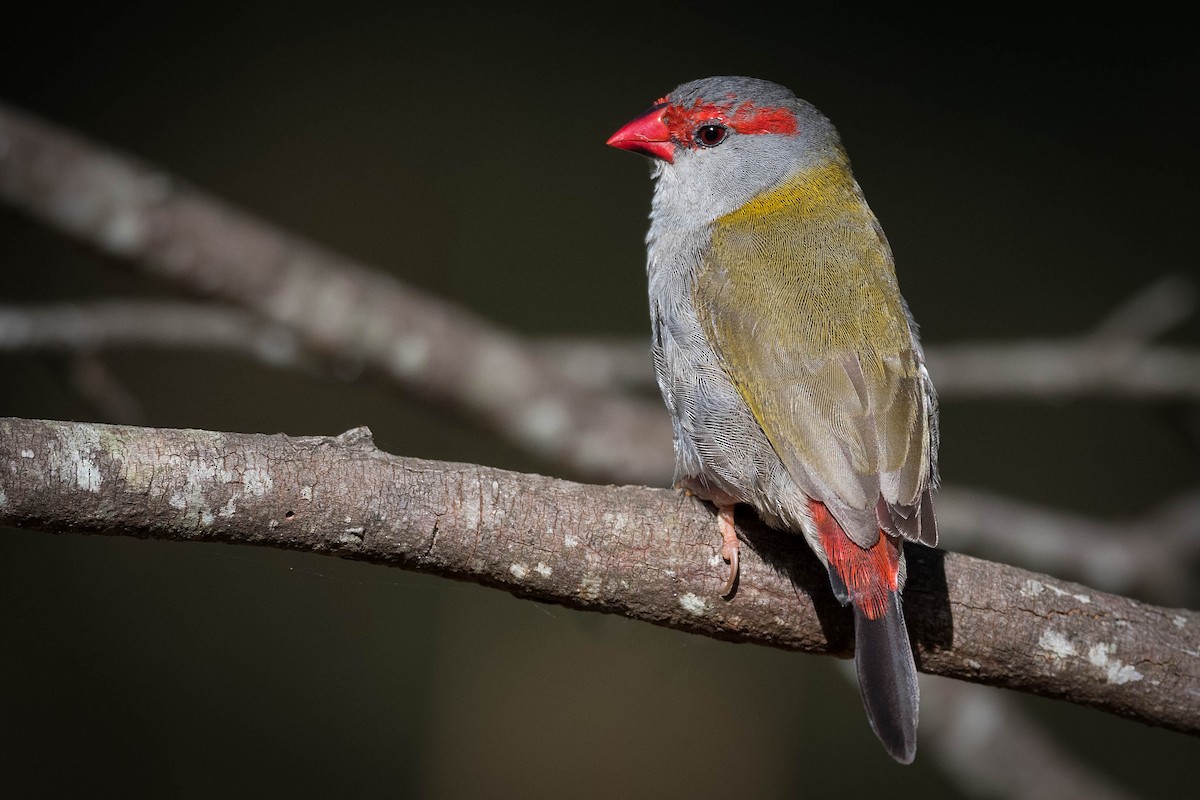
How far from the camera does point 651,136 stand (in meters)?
2.84

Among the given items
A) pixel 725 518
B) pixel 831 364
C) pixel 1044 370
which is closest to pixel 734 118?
pixel 831 364

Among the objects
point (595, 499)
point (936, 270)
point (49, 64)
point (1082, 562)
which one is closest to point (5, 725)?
point (49, 64)

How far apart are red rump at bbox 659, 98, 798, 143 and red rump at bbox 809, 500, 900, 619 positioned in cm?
117

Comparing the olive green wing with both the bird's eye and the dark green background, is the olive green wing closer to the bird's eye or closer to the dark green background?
the bird's eye

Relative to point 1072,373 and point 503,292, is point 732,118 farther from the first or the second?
point 503,292

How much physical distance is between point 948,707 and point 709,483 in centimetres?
160

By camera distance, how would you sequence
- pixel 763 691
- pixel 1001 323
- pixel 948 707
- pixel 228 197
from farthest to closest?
pixel 1001 323
pixel 228 197
pixel 763 691
pixel 948 707

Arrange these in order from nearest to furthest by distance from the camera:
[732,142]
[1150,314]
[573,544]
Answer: [573,544], [732,142], [1150,314]

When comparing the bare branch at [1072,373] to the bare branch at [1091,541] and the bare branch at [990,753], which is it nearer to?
the bare branch at [1091,541]

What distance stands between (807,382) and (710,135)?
0.93 m

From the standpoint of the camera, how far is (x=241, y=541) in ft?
5.91

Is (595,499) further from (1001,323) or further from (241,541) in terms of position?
(1001,323)

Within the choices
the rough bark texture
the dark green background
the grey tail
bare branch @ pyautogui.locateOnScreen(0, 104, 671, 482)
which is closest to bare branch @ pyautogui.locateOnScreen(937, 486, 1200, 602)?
the dark green background

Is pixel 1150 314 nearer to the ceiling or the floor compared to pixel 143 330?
nearer to the ceiling
